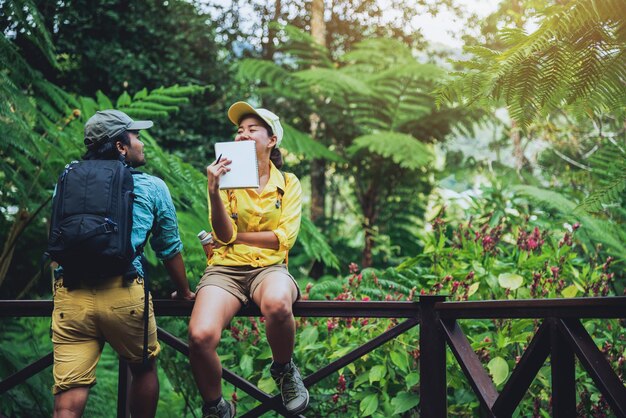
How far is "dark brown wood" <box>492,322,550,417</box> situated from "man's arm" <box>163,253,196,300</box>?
140cm

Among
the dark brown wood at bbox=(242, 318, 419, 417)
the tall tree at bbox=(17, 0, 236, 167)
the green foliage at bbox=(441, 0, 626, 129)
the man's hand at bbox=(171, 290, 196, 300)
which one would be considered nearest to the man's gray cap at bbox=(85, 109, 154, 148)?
the man's hand at bbox=(171, 290, 196, 300)

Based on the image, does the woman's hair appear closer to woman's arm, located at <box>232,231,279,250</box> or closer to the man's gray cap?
woman's arm, located at <box>232,231,279,250</box>

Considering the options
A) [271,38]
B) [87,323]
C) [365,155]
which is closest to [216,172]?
[87,323]

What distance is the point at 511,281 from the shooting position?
3.72 meters

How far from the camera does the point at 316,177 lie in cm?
1054

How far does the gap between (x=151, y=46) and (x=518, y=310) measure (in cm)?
866

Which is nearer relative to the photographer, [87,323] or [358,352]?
[87,323]

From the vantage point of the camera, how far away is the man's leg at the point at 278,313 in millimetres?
2677

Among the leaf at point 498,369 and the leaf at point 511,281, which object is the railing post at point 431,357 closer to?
the leaf at point 498,369

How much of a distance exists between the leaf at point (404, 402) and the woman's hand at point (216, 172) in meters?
1.59

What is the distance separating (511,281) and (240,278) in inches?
64.8

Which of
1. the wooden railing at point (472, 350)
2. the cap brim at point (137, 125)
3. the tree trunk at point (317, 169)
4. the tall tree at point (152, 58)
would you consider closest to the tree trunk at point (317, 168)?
the tree trunk at point (317, 169)

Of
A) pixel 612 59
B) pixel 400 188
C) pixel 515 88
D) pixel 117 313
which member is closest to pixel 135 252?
pixel 117 313

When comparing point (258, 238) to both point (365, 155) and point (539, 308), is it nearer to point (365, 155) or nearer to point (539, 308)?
point (539, 308)
